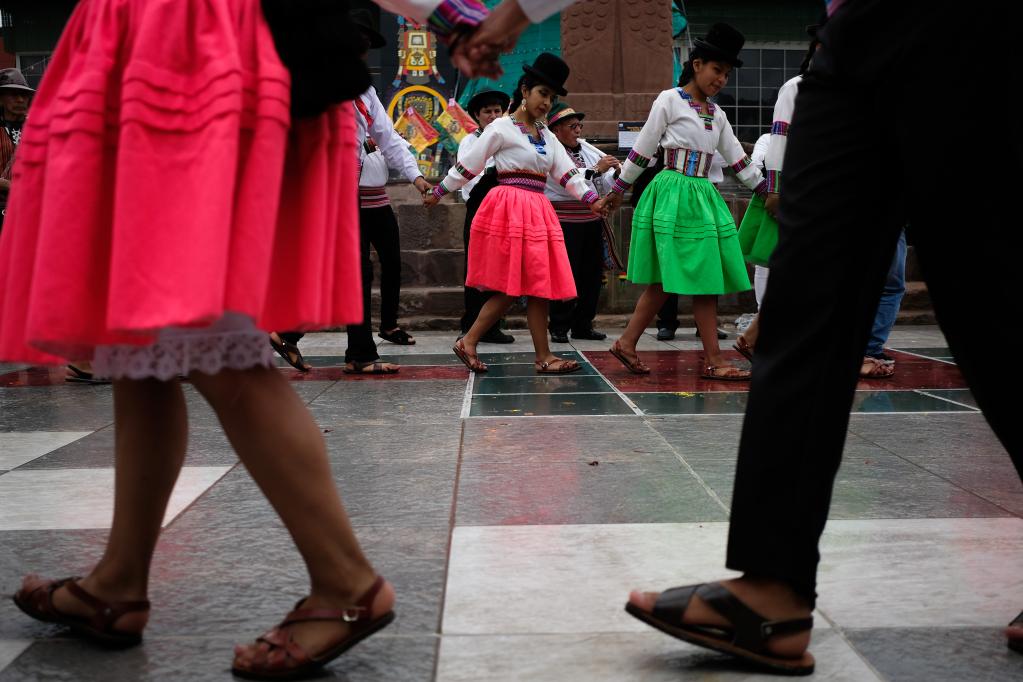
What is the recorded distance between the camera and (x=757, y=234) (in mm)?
6863

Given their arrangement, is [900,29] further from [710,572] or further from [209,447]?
[209,447]

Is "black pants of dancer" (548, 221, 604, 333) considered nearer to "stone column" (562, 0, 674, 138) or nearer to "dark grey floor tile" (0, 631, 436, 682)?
"stone column" (562, 0, 674, 138)

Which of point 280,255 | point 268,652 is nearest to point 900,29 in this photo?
point 280,255

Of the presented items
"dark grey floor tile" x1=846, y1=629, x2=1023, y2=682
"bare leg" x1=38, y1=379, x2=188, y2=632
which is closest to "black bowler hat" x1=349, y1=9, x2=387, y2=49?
"bare leg" x1=38, y1=379, x2=188, y2=632

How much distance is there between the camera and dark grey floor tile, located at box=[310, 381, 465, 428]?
5.19 meters

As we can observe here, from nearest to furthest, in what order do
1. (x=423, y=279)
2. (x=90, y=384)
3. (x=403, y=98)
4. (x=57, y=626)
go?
(x=57, y=626)
(x=90, y=384)
(x=423, y=279)
(x=403, y=98)

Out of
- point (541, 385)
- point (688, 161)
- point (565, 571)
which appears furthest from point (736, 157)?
point (565, 571)

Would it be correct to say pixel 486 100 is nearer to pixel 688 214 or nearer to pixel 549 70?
pixel 549 70

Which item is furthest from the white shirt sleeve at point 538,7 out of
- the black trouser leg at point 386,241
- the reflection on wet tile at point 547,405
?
the black trouser leg at point 386,241

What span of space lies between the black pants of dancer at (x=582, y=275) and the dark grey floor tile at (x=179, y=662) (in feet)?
23.0

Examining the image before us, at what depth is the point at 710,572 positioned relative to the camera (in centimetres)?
267

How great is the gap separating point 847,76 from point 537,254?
500cm

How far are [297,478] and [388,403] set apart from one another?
3699mm

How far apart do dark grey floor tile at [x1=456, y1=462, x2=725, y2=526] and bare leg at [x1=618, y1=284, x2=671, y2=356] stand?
2790mm
